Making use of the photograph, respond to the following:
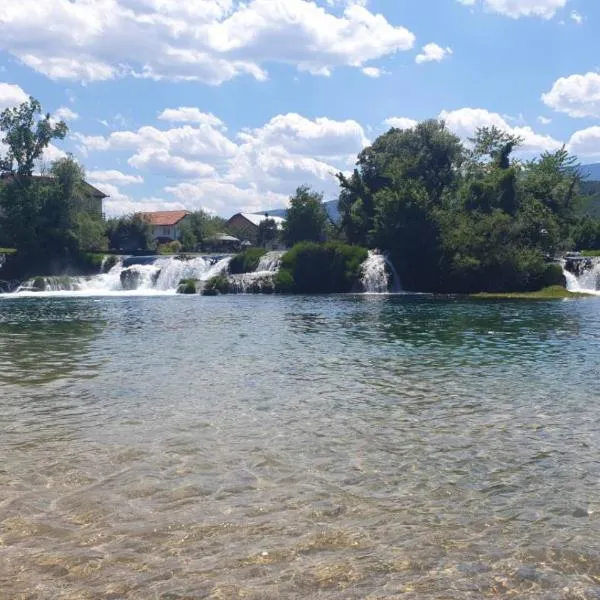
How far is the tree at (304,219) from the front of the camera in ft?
317

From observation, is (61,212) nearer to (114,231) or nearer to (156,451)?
(114,231)

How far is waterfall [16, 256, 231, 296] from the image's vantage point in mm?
75188

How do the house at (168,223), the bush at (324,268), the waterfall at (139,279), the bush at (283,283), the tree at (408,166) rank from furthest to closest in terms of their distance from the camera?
the house at (168,223) → the tree at (408,166) → the waterfall at (139,279) → the bush at (324,268) → the bush at (283,283)

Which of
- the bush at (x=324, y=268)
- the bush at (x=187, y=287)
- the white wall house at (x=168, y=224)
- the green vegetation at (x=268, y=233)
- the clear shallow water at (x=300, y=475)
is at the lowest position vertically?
the clear shallow water at (x=300, y=475)

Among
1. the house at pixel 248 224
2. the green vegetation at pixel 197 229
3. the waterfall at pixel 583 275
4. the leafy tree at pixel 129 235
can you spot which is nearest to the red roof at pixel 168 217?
the house at pixel 248 224

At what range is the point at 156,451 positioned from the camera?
12359mm

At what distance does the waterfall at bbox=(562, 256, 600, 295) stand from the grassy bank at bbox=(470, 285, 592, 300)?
97.8 inches

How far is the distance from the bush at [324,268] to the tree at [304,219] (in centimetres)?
2214

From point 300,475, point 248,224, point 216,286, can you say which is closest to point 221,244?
point 248,224

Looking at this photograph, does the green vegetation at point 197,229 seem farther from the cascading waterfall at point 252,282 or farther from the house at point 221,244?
the cascading waterfall at point 252,282

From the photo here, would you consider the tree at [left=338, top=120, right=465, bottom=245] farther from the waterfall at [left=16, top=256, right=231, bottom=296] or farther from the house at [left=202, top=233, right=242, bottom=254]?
the house at [left=202, top=233, right=242, bottom=254]

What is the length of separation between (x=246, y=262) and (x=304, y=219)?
862 inches

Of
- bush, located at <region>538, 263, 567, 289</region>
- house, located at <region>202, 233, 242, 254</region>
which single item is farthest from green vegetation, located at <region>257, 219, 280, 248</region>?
bush, located at <region>538, 263, 567, 289</region>

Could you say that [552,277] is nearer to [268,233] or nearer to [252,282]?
[252,282]
